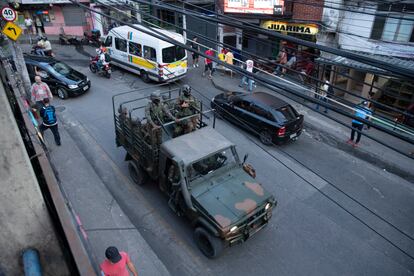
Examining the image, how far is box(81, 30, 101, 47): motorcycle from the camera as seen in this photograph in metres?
23.0

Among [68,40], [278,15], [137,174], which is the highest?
[278,15]

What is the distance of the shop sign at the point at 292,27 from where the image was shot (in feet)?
46.2

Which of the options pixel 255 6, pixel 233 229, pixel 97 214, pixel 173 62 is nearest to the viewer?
pixel 233 229

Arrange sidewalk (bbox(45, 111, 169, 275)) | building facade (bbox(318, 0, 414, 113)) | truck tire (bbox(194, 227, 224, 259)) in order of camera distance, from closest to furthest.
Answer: truck tire (bbox(194, 227, 224, 259))
sidewalk (bbox(45, 111, 169, 275))
building facade (bbox(318, 0, 414, 113))

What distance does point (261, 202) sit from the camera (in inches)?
249

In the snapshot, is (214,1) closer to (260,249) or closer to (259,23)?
(259,23)

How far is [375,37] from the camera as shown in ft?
41.2

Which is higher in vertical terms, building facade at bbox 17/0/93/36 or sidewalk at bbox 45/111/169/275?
building facade at bbox 17/0/93/36

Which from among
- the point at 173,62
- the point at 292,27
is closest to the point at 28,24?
the point at 173,62

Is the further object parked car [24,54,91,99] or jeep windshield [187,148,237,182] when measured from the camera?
parked car [24,54,91,99]

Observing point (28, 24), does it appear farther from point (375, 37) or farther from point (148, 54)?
point (375, 37)

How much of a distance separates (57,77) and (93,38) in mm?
11245

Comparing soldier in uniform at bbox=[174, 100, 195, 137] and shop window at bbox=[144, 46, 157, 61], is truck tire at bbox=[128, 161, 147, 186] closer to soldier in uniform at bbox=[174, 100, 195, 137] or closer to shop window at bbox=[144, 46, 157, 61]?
soldier in uniform at bbox=[174, 100, 195, 137]

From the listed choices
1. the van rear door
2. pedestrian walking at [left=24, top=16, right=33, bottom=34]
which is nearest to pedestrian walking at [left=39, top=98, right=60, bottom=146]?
the van rear door
